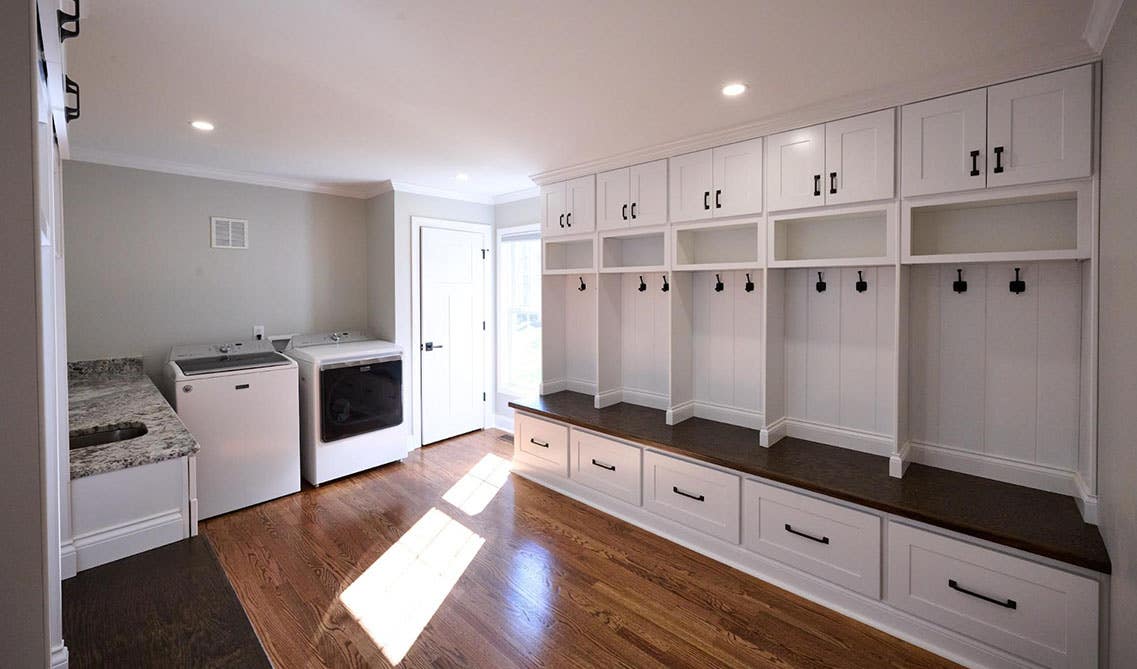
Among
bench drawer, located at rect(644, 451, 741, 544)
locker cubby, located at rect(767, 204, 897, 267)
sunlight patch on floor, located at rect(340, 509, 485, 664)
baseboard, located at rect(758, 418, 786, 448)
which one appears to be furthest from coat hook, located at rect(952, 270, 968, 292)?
sunlight patch on floor, located at rect(340, 509, 485, 664)

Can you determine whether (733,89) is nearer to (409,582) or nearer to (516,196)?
(516,196)

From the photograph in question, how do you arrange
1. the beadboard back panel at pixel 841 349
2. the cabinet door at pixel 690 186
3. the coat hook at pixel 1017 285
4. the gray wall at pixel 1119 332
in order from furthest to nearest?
the cabinet door at pixel 690 186, the beadboard back panel at pixel 841 349, the coat hook at pixel 1017 285, the gray wall at pixel 1119 332

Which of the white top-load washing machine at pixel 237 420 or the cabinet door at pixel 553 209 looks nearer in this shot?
the white top-load washing machine at pixel 237 420

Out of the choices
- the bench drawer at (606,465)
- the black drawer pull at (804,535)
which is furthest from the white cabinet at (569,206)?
the black drawer pull at (804,535)

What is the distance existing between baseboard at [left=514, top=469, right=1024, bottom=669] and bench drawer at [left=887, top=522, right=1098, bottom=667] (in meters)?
0.05

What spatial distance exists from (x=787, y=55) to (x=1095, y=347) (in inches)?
63.7

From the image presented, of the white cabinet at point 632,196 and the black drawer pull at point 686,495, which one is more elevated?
the white cabinet at point 632,196

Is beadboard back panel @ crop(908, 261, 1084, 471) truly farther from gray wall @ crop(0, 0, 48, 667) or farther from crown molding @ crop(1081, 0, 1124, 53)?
gray wall @ crop(0, 0, 48, 667)

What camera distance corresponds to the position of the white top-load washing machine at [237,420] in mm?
3225

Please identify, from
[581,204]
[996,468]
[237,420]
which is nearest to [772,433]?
[996,468]

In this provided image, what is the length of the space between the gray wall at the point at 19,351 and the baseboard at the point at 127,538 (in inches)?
45.3

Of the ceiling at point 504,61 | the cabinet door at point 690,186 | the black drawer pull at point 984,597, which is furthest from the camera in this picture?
the cabinet door at point 690,186

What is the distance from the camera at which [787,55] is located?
6.50ft

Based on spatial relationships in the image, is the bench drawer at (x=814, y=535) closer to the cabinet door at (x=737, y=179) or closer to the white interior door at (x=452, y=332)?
the cabinet door at (x=737, y=179)
